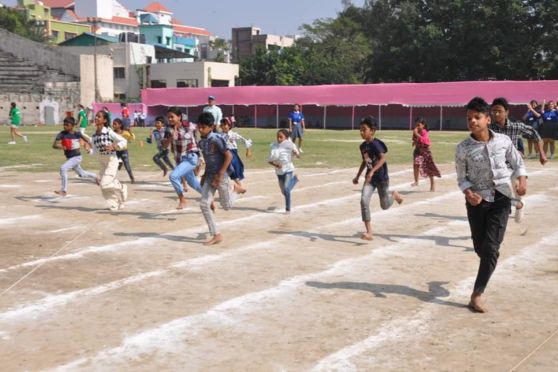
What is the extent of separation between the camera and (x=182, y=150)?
12.1m

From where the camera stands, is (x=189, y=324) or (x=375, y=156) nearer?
(x=189, y=324)

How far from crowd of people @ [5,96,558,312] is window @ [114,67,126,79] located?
186 feet

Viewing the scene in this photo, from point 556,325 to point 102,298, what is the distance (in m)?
3.99

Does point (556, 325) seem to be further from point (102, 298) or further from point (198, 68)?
point (198, 68)

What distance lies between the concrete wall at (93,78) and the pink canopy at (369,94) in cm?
1014

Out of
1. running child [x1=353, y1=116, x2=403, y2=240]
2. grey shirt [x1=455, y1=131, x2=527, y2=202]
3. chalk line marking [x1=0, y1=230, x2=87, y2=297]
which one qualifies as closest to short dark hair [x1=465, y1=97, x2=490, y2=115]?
grey shirt [x1=455, y1=131, x2=527, y2=202]

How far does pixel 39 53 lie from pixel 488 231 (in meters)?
60.8

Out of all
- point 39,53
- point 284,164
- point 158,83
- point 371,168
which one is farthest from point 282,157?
point 158,83

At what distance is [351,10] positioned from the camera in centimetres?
8275

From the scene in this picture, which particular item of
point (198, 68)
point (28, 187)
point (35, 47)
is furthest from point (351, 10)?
point (28, 187)

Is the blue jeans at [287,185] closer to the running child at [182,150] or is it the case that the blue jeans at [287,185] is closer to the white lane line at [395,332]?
the running child at [182,150]

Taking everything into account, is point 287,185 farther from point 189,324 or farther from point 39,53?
point 39,53

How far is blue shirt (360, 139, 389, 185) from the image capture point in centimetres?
869

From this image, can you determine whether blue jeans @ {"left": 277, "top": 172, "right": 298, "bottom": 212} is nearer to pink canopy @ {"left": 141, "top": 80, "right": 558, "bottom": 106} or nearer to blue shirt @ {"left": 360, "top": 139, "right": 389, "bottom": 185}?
blue shirt @ {"left": 360, "top": 139, "right": 389, "bottom": 185}
